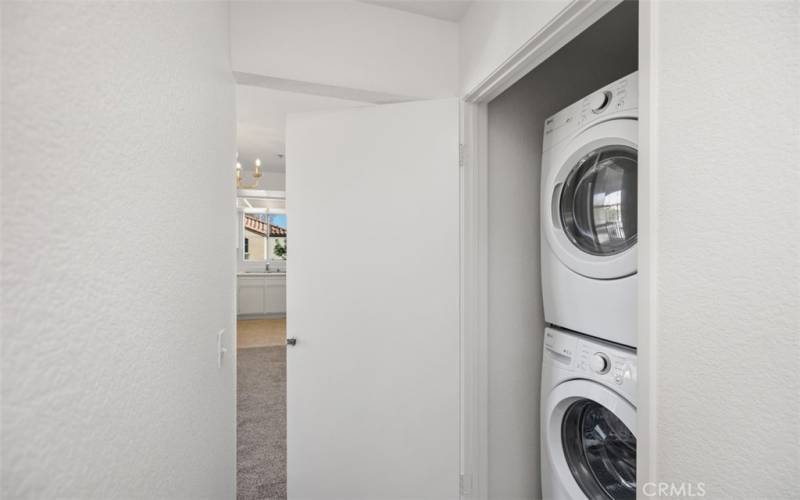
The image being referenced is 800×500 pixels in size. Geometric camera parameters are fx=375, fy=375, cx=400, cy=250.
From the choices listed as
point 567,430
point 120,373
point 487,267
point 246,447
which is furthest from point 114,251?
point 246,447

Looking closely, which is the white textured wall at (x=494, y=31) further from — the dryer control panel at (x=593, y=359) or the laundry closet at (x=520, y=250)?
the dryer control panel at (x=593, y=359)

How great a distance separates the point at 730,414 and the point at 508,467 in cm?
125

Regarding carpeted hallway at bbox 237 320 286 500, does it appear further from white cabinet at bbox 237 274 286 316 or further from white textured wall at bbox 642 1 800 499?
white cabinet at bbox 237 274 286 316

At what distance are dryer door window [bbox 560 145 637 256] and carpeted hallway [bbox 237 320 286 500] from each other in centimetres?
197

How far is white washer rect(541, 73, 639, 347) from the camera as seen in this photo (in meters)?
1.20

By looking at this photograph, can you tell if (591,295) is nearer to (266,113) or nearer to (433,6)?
(433,6)

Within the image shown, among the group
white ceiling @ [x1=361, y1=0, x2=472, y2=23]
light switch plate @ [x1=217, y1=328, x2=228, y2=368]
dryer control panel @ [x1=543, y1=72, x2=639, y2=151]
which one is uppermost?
white ceiling @ [x1=361, y1=0, x2=472, y2=23]

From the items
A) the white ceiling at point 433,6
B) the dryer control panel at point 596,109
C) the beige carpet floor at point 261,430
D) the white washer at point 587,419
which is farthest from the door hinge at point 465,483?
the white ceiling at point 433,6

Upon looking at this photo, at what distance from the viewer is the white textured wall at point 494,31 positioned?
3.92ft

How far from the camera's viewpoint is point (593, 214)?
1.40 meters

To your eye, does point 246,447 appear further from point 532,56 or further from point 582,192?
point 532,56

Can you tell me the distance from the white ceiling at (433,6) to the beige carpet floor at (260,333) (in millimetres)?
4131

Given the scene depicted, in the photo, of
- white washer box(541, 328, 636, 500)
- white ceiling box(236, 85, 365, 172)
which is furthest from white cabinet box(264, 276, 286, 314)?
white washer box(541, 328, 636, 500)

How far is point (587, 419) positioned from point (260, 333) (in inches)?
197
